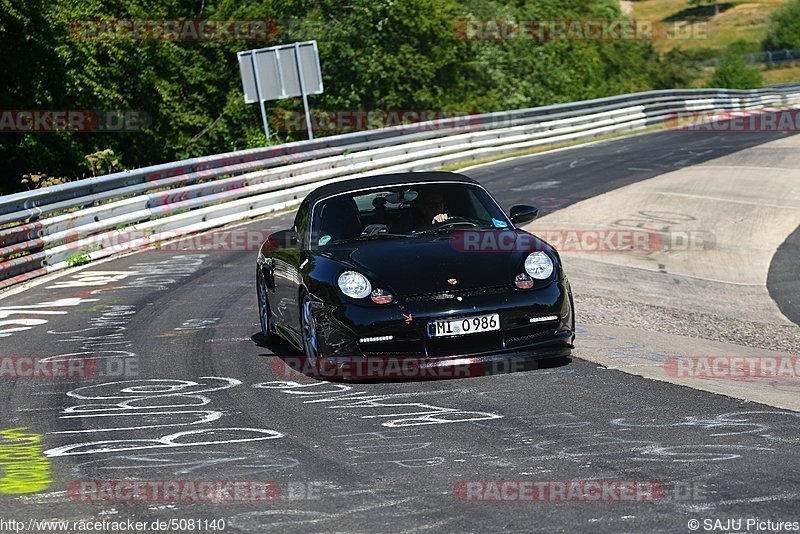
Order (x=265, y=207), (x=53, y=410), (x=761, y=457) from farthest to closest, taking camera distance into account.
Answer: (x=265, y=207) < (x=53, y=410) < (x=761, y=457)

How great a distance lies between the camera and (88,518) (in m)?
5.18

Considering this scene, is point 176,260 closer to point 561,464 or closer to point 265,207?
point 265,207

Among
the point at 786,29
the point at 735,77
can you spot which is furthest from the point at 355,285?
the point at 786,29

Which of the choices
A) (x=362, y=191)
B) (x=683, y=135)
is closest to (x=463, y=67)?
(x=683, y=135)

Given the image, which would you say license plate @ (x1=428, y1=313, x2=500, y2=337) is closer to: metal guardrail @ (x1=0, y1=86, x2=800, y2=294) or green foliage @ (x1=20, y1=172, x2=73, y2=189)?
metal guardrail @ (x1=0, y1=86, x2=800, y2=294)

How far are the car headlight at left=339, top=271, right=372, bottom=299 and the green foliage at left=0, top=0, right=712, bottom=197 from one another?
16.9 meters

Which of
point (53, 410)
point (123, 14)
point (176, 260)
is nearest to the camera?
point (53, 410)

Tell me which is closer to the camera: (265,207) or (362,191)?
(362,191)

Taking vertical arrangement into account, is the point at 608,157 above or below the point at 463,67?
below

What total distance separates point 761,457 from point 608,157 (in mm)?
23050

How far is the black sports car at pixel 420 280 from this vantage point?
7.99 metres

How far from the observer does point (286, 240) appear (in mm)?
9789

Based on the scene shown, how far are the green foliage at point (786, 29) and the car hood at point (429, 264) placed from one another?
102m

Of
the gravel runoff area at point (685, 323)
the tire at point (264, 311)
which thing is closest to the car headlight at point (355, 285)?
the tire at point (264, 311)
